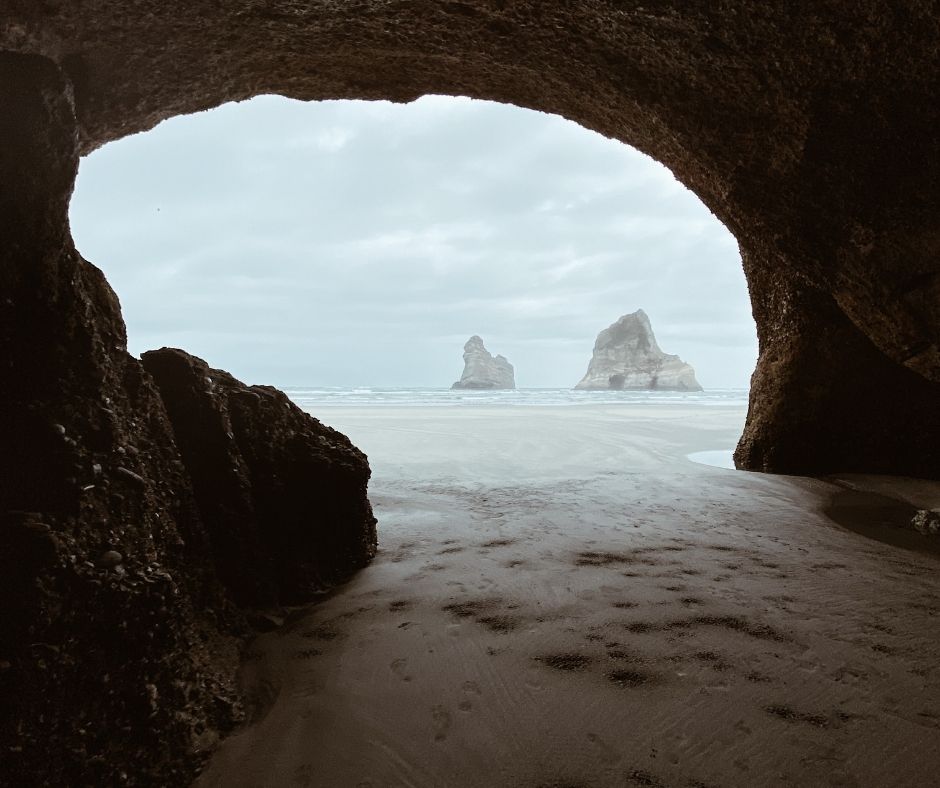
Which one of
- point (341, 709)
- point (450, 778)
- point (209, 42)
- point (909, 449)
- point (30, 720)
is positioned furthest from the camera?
point (909, 449)

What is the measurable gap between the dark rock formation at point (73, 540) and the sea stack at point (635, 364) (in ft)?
197

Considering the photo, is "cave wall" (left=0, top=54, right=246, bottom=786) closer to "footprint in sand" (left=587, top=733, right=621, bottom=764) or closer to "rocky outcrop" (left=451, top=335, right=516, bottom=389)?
"footprint in sand" (left=587, top=733, right=621, bottom=764)

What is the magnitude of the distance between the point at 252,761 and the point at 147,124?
3.81m

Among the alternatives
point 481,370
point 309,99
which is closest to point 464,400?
point 309,99

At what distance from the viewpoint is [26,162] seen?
164 cm

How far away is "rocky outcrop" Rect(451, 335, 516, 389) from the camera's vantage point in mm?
73919

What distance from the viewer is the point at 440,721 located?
5.57ft

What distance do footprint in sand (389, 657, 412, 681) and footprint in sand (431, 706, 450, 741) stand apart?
0.68 ft

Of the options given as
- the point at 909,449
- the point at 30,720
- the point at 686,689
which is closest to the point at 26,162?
the point at 30,720

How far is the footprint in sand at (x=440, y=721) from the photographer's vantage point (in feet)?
5.35

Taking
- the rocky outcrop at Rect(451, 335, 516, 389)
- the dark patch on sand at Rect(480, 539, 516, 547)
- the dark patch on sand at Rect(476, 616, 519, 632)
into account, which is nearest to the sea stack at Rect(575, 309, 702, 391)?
the rocky outcrop at Rect(451, 335, 516, 389)

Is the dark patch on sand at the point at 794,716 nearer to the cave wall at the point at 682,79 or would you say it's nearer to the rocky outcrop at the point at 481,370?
the cave wall at the point at 682,79

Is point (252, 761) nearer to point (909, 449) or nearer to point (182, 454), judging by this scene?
point (182, 454)

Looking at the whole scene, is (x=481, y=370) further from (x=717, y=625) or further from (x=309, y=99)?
(x=717, y=625)
